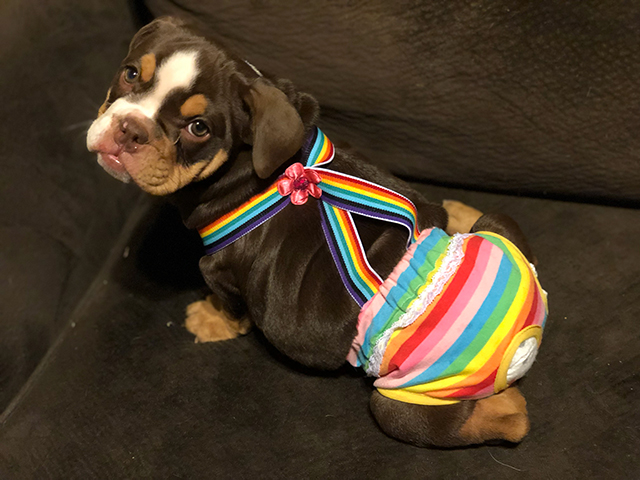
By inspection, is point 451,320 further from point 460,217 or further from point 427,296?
point 460,217

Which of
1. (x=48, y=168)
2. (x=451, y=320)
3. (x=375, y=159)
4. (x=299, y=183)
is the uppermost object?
(x=299, y=183)

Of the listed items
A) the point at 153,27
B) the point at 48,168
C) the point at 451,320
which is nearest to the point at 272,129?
the point at 153,27

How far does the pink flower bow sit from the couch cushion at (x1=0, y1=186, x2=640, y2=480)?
765 millimetres

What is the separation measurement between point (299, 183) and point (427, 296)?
535 millimetres

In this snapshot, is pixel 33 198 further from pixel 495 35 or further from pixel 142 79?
pixel 495 35

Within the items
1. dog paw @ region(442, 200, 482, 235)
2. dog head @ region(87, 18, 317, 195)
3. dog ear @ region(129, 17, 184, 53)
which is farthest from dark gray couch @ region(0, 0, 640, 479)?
dog head @ region(87, 18, 317, 195)

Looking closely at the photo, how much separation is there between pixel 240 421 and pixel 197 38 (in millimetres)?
1357

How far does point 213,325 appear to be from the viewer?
7.20 feet

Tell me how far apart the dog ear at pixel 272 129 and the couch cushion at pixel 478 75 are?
2.61ft

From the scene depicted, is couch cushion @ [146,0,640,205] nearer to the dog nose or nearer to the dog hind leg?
the dog nose

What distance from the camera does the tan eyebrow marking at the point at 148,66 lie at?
5.15 ft

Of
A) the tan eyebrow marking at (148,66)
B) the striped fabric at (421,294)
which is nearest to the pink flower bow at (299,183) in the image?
the striped fabric at (421,294)

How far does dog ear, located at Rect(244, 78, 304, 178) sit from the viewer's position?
1.51 m

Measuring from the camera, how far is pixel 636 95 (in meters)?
2.02
